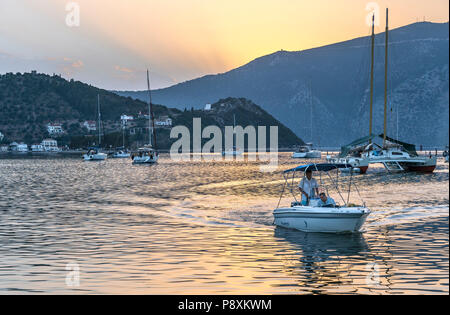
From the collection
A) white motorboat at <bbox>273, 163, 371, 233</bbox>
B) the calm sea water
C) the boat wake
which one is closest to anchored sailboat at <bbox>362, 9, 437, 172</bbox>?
the calm sea water

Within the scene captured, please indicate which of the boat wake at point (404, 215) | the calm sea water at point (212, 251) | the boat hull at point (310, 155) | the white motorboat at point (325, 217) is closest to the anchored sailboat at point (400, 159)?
the calm sea water at point (212, 251)

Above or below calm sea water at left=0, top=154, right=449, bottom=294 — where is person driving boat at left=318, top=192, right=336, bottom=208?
above

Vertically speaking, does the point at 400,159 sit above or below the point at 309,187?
below

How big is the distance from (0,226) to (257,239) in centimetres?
1378

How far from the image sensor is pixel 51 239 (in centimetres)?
2472

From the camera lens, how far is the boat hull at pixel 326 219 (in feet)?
79.6

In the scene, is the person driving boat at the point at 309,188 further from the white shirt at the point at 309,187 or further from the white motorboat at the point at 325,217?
the white motorboat at the point at 325,217

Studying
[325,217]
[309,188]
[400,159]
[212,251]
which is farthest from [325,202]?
[400,159]

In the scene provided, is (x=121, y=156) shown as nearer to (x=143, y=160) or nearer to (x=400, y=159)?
(x=143, y=160)

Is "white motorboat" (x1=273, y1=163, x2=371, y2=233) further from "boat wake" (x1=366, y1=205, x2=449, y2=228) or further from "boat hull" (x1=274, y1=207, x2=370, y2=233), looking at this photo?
"boat wake" (x1=366, y1=205, x2=449, y2=228)

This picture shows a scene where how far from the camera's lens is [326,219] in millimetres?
24594

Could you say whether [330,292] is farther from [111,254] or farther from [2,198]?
[2,198]

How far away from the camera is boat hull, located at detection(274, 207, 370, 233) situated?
24250 millimetres
